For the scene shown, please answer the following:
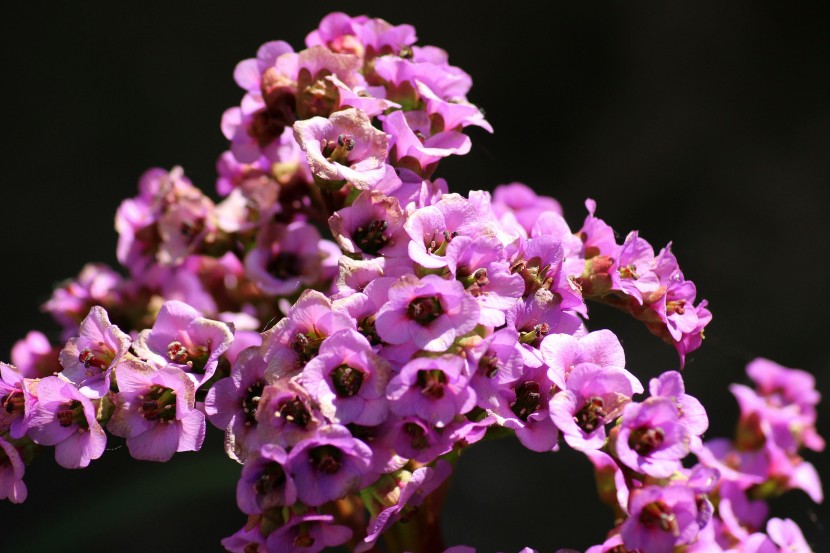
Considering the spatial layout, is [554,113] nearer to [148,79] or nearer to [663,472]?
[148,79]

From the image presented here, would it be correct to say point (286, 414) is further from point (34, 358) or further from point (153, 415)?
point (34, 358)

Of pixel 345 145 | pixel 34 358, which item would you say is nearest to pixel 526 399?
pixel 345 145

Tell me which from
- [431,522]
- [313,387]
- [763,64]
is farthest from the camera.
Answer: [763,64]

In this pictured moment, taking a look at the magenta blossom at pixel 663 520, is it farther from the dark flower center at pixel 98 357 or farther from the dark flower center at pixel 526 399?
the dark flower center at pixel 98 357

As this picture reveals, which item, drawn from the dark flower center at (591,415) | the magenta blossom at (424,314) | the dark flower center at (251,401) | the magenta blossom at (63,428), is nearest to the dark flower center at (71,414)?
the magenta blossom at (63,428)

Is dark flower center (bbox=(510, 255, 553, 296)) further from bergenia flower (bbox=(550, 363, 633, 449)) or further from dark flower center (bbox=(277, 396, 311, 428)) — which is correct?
dark flower center (bbox=(277, 396, 311, 428))

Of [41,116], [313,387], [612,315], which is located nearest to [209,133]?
[41,116]

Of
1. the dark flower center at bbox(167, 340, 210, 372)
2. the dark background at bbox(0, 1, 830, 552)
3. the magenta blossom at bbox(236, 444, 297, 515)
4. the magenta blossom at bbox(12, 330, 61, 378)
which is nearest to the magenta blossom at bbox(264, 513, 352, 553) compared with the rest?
the magenta blossom at bbox(236, 444, 297, 515)
